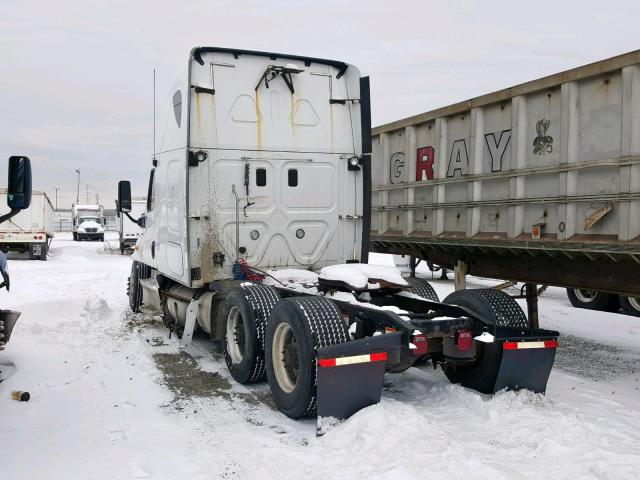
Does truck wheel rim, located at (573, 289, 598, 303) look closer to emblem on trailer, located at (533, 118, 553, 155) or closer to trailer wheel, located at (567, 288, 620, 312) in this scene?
trailer wheel, located at (567, 288, 620, 312)

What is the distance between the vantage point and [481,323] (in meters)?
5.02

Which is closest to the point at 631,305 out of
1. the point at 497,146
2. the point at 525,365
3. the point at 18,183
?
the point at 497,146

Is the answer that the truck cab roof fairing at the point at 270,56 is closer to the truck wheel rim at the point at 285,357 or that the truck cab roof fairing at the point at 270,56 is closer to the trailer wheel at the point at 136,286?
the truck wheel rim at the point at 285,357

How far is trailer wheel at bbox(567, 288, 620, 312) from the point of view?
10445 mm

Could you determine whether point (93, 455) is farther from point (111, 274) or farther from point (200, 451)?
point (111, 274)

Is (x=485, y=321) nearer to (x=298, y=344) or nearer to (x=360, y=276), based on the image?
(x=360, y=276)

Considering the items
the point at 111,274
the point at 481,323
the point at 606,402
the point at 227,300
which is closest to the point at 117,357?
the point at 227,300

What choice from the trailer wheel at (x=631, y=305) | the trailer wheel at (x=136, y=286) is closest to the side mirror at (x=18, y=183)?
the trailer wheel at (x=136, y=286)

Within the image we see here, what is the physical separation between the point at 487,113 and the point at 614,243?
8.04ft

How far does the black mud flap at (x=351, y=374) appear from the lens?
14.0ft

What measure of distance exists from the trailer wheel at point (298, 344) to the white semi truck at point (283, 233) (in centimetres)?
2

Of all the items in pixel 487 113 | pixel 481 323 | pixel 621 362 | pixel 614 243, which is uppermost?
pixel 487 113

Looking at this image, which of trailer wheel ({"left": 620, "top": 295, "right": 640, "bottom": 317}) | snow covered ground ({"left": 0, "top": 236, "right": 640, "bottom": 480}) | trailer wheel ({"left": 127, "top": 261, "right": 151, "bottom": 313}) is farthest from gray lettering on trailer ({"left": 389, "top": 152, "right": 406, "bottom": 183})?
trailer wheel ({"left": 620, "top": 295, "right": 640, "bottom": 317})

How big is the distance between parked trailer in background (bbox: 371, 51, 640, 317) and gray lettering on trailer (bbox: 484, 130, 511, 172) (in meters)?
0.01
